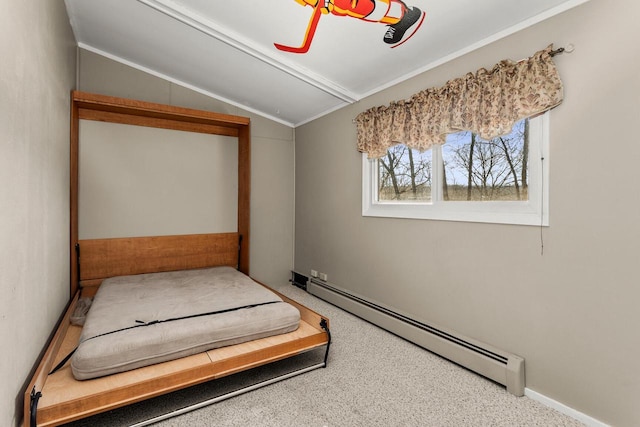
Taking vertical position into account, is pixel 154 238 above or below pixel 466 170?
→ below

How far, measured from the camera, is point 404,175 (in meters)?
2.91

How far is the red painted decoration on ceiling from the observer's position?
1.68 m

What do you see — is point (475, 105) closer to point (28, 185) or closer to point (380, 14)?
point (380, 14)

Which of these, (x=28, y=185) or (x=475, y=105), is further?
(x=475, y=105)

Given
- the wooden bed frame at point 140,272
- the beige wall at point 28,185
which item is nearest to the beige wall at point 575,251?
the wooden bed frame at point 140,272

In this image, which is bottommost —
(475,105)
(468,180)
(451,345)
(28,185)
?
(451,345)

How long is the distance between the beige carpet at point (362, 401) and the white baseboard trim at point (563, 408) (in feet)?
0.11

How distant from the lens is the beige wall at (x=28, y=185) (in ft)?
4.10

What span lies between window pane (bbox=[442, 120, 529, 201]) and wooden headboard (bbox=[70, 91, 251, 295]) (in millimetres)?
2197

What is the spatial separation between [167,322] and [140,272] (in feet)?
5.70

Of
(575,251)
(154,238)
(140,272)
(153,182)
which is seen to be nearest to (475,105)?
(575,251)

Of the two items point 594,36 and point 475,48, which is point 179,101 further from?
point 594,36

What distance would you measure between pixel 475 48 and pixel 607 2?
693mm

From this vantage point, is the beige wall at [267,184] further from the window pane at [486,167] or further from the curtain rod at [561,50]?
the curtain rod at [561,50]
